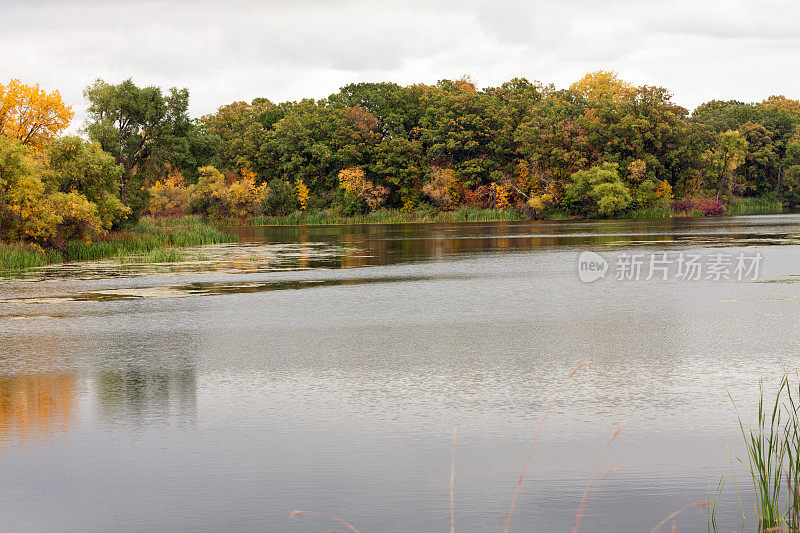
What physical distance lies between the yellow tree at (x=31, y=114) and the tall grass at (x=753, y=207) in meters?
66.3

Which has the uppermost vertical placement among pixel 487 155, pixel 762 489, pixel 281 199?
pixel 487 155

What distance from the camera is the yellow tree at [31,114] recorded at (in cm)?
4047

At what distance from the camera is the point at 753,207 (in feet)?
301

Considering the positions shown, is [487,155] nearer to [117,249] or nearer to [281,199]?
[281,199]

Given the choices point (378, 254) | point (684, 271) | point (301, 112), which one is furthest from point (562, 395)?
point (301, 112)

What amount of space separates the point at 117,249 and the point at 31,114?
→ 9.44 metres

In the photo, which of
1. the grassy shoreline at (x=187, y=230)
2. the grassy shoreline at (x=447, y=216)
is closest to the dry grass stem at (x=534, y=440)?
the grassy shoreline at (x=187, y=230)

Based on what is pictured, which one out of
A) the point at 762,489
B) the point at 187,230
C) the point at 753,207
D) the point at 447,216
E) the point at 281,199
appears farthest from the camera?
the point at 281,199

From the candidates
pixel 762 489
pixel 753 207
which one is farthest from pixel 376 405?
pixel 753 207

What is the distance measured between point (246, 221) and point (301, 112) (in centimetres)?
1931

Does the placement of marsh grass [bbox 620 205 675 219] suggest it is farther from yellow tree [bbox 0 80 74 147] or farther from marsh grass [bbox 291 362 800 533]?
marsh grass [bbox 291 362 800 533]

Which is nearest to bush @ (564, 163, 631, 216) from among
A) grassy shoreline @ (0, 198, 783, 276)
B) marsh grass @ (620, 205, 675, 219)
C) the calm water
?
marsh grass @ (620, 205, 675, 219)

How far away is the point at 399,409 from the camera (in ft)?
28.6

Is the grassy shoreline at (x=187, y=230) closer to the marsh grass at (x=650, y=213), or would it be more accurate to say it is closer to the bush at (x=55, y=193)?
the marsh grass at (x=650, y=213)
